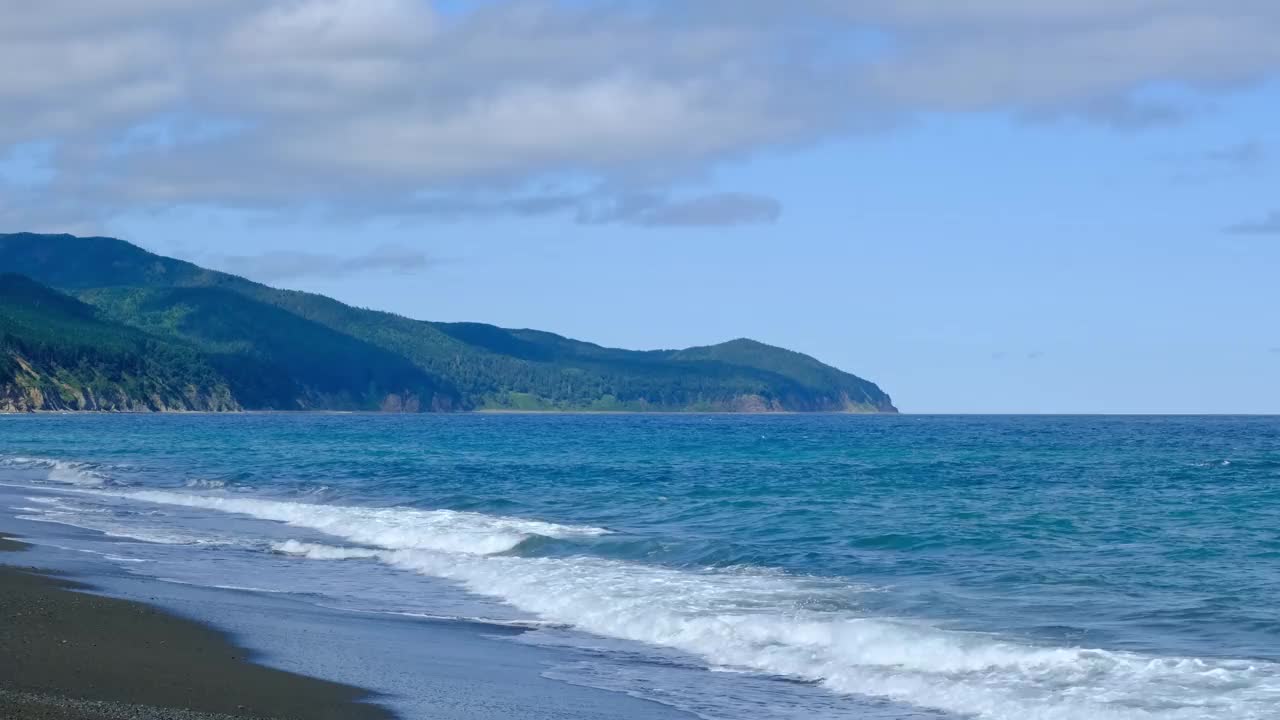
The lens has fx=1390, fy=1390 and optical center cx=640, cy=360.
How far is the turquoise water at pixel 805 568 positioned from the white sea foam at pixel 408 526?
0.11 meters

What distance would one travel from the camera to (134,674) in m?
12.6

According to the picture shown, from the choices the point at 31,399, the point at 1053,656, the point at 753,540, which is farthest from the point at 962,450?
the point at 31,399

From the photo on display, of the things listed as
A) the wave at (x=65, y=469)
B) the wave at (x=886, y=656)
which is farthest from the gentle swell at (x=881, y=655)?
the wave at (x=65, y=469)

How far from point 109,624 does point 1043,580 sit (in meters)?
13.4

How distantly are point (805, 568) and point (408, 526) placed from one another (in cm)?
1108

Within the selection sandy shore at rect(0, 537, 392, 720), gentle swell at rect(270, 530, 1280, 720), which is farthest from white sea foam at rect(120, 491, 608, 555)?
sandy shore at rect(0, 537, 392, 720)

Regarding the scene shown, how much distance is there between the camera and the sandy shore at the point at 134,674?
11102mm

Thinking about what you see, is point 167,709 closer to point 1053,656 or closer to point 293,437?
point 1053,656

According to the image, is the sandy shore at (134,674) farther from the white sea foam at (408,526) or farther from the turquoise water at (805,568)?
the white sea foam at (408,526)

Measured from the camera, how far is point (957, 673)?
15.1 metres

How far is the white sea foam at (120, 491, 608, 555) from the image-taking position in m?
28.2

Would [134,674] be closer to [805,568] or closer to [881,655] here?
[881,655]

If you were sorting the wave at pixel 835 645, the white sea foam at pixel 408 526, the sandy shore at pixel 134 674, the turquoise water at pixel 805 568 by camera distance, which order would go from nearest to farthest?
the sandy shore at pixel 134 674 < the wave at pixel 835 645 < the turquoise water at pixel 805 568 < the white sea foam at pixel 408 526

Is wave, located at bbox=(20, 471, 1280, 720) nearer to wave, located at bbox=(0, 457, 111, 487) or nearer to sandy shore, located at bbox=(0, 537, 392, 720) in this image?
sandy shore, located at bbox=(0, 537, 392, 720)
